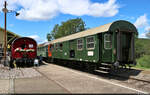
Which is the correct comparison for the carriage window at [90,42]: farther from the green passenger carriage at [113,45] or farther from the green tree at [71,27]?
the green tree at [71,27]

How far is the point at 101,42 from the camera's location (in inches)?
429

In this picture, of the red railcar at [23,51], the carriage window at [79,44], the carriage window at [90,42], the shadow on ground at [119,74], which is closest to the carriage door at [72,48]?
the carriage window at [79,44]

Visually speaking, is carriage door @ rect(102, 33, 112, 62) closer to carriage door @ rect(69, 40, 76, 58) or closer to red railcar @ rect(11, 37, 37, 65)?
carriage door @ rect(69, 40, 76, 58)

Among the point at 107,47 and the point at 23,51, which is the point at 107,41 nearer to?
the point at 107,47

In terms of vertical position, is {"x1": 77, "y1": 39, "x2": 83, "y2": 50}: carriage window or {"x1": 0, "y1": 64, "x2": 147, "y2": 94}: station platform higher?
{"x1": 77, "y1": 39, "x2": 83, "y2": 50}: carriage window

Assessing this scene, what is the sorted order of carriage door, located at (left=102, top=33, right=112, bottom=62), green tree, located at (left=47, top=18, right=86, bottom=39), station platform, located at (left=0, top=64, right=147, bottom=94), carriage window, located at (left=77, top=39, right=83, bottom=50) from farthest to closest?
1. green tree, located at (left=47, top=18, right=86, bottom=39)
2. carriage window, located at (left=77, top=39, right=83, bottom=50)
3. carriage door, located at (left=102, top=33, right=112, bottom=62)
4. station platform, located at (left=0, top=64, right=147, bottom=94)

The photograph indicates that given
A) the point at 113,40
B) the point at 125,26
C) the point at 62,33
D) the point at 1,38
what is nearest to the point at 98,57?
the point at 113,40

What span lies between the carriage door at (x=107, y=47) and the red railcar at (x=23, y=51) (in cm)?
962

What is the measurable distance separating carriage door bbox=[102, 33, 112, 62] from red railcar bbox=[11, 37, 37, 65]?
31.6 feet

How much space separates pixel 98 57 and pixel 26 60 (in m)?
9.34

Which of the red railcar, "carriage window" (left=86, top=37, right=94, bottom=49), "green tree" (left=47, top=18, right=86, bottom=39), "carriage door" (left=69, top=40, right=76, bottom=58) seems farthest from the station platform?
"green tree" (left=47, top=18, right=86, bottom=39)

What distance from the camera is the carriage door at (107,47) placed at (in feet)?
34.5

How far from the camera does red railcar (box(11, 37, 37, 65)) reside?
17172mm

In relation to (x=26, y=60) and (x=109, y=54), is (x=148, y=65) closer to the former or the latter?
(x=109, y=54)
